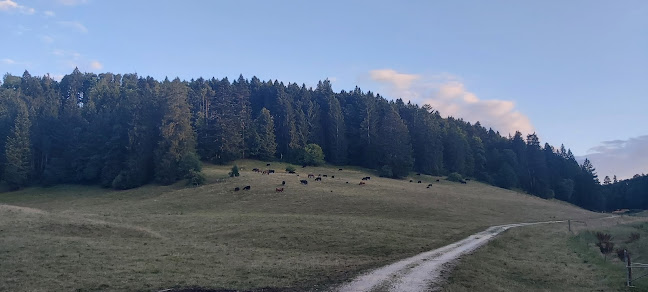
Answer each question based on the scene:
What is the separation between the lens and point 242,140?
98.8 meters

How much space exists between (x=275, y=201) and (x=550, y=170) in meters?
114

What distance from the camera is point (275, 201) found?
55.4 m

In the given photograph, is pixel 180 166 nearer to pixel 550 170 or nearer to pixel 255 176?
pixel 255 176

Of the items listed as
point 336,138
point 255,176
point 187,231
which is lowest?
point 187,231

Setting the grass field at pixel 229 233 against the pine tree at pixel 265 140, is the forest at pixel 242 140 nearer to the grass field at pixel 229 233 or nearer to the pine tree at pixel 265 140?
the pine tree at pixel 265 140

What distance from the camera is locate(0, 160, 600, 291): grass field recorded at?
19.0 meters

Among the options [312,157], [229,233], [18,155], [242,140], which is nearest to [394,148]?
[312,157]

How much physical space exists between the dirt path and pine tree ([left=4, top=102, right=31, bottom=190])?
82.8m

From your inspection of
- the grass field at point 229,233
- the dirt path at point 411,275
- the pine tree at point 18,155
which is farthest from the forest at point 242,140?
the dirt path at point 411,275

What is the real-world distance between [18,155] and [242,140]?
139ft

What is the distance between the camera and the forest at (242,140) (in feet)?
263

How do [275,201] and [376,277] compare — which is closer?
[376,277]

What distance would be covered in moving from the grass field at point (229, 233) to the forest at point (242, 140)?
11.9 meters

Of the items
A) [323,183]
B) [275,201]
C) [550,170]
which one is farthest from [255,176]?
[550,170]
